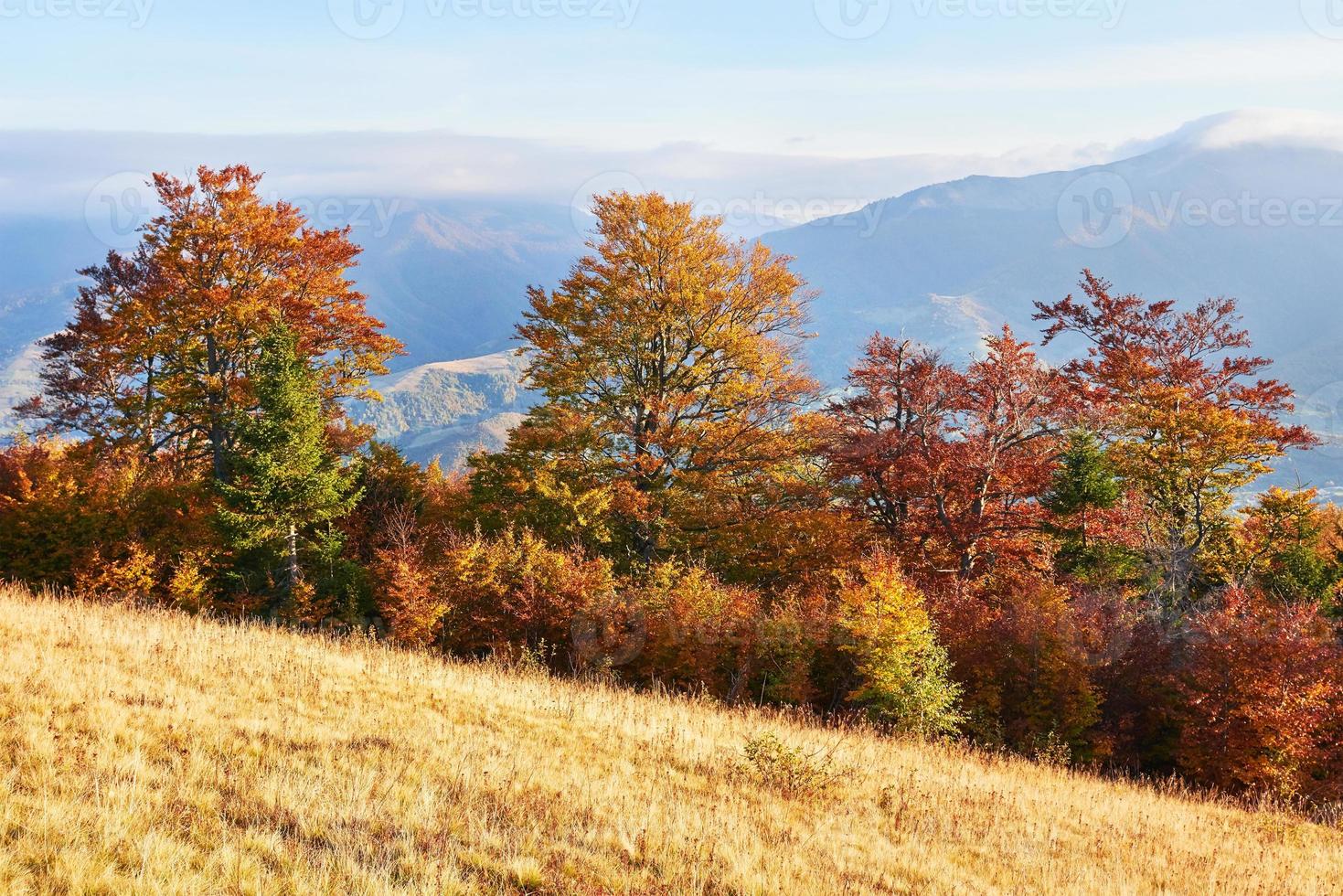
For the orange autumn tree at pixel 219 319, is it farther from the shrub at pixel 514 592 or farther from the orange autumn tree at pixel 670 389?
the shrub at pixel 514 592

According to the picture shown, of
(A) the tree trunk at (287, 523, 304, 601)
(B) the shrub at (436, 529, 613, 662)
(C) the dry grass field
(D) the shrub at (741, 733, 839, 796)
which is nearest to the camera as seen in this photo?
(C) the dry grass field

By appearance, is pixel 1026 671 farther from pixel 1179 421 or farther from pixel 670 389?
pixel 670 389

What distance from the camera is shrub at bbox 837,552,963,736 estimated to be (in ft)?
62.9

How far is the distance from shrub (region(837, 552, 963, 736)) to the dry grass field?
4373 millimetres

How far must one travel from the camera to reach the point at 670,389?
102 ft

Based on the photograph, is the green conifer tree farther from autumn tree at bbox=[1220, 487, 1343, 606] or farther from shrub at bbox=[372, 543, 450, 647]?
autumn tree at bbox=[1220, 487, 1343, 606]

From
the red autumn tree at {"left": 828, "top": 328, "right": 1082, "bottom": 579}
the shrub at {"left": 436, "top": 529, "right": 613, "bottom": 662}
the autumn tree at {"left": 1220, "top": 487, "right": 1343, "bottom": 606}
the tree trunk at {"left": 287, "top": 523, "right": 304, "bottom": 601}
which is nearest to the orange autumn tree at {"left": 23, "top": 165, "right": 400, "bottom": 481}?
the tree trunk at {"left": 287, "top": 523, "right": 304, "bottom": 601}

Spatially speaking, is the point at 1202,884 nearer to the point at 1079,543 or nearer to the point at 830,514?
the point at 830,514

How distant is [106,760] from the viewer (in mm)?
7617

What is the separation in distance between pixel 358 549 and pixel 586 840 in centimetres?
2642

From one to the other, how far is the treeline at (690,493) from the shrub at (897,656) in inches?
35.6

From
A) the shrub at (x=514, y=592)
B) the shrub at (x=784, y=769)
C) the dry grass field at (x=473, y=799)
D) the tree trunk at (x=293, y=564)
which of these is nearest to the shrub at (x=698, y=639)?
the shrub at (x=514, y=592)

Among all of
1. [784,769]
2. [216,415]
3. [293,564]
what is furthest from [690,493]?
[784,769]

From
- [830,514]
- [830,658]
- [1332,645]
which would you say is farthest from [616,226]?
[1332,645]
